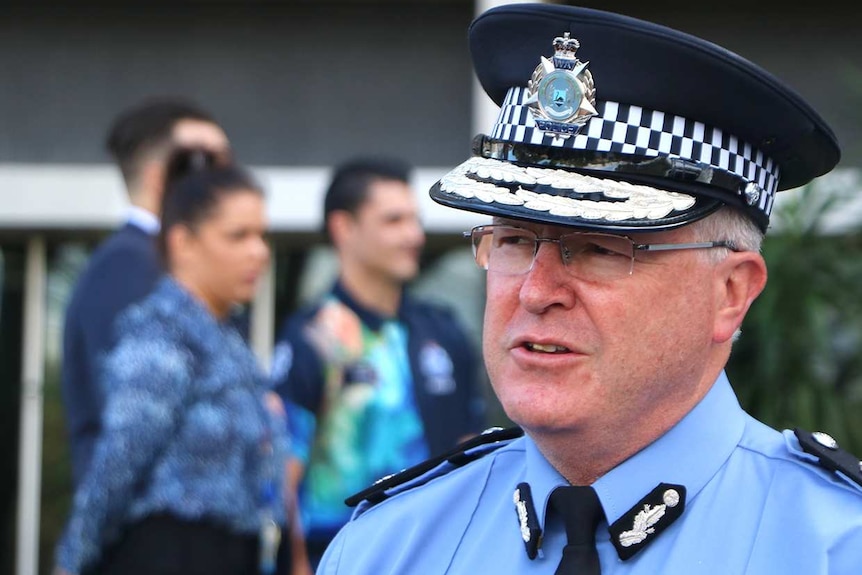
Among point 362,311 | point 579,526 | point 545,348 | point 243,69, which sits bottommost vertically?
point 362,311

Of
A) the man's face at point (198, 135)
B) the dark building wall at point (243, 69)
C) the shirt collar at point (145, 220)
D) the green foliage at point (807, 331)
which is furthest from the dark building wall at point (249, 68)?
the shirt collar at point (145, 220)

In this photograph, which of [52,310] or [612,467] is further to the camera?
[52,310]

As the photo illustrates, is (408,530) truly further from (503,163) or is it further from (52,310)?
(52,310)

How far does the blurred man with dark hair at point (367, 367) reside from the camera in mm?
4270

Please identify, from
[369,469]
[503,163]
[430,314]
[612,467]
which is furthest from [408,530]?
[430,314]

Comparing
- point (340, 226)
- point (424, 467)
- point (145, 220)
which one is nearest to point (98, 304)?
point (145, 220)

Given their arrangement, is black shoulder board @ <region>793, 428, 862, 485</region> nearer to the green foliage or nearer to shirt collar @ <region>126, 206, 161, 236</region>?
shirt collar @ <region>126, 206, 161, 236</region>

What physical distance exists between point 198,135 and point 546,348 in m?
2.89

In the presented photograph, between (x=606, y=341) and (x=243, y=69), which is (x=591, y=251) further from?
(x=243, y=69)

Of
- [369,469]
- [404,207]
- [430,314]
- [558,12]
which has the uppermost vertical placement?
[558,12]

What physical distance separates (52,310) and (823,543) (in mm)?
5469

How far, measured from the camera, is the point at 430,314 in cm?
475

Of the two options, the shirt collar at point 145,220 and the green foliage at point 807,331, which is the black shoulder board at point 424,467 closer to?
the shirt collar at point 145,220

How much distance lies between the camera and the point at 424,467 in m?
2.14
